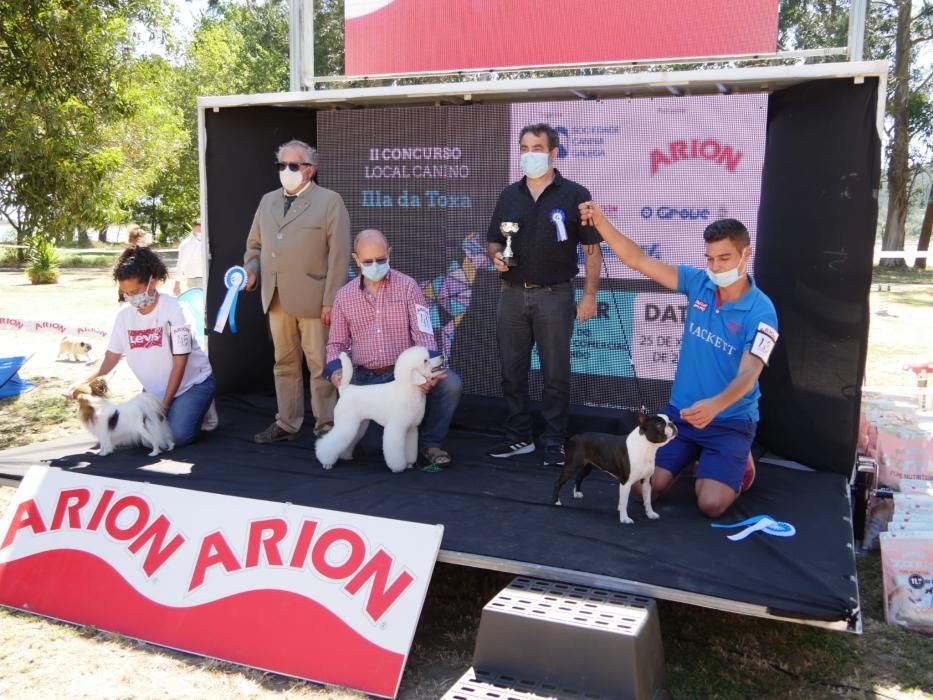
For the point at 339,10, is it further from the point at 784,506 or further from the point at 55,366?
the point at 784,506

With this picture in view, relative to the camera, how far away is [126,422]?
463 cm

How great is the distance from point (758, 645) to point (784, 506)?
771mm

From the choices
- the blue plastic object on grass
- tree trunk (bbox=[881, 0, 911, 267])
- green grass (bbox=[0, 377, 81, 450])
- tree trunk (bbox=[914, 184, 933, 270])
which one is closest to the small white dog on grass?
green grass (bbox=[0, 377, 81, 450])

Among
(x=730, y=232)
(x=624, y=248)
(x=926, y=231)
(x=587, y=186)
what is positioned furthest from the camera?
(x=926, y=231)

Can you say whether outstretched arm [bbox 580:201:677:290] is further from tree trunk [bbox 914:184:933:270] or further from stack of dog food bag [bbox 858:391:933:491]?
tree trunk [bbox 914:184:933:270]

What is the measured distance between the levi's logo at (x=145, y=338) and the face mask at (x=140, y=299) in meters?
0.14

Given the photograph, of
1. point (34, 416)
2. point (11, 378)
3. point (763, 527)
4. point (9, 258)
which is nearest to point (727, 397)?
point (763, 527)

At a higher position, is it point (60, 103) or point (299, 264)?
point (60, 103)

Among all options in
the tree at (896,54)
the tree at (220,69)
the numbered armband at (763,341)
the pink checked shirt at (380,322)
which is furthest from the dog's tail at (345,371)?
the tree at (220,69)

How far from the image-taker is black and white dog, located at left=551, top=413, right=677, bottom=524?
11.4 feet

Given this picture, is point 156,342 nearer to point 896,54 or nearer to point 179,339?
point 179,339

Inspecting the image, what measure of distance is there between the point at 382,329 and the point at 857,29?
2876mm

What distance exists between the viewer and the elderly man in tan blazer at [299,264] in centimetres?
472

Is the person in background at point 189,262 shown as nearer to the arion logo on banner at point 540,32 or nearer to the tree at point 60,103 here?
the tree at point 60,103
